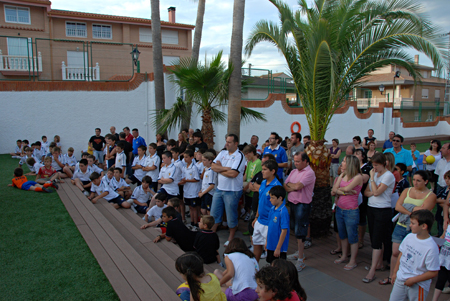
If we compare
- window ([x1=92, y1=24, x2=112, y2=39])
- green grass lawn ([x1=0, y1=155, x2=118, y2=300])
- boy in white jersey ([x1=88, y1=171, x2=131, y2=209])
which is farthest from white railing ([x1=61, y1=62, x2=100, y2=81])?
window ([x1=92, y1=24, x2=112, y2=39])

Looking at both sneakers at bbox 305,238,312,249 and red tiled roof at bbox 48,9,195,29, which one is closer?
sneakers at bbox 305,238,312,249

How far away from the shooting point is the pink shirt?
5.31 m

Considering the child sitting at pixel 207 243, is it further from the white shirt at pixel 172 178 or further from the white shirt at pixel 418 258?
the white shirt at pixel 172 178

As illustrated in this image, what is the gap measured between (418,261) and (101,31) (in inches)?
1179

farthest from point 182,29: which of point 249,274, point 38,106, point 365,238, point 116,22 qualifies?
point 249,274

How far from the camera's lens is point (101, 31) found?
91.4ft

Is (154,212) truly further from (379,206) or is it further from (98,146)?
(98,146)

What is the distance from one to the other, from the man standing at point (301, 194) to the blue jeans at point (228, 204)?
3.43 feet

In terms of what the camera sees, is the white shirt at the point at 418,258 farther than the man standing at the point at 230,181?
No

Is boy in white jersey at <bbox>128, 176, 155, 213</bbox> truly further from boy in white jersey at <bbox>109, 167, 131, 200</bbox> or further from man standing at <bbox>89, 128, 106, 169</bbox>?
man standing at <bbox>89, 128, 106, 169</bbox>

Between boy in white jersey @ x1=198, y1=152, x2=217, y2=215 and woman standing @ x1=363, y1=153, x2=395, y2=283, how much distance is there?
305 centimetres

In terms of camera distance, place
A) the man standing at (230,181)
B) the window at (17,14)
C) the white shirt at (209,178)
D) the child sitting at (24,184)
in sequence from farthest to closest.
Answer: the window at (17,14)
the child sitting at (24,184)
the white shirt at (209,178)
the man standing at (230,181)

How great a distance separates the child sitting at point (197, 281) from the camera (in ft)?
10.2

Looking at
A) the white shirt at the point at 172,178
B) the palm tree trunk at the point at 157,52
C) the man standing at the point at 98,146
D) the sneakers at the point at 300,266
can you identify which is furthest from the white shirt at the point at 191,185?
the palm tree trunk at the point at 157,52
